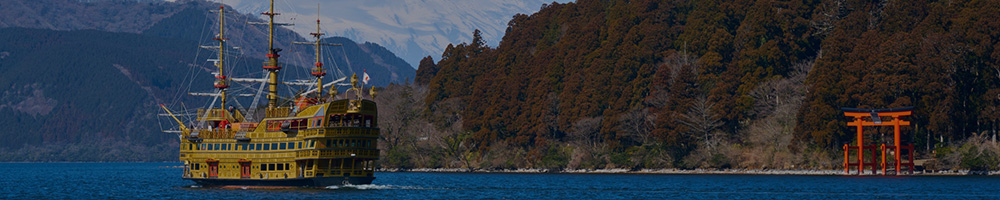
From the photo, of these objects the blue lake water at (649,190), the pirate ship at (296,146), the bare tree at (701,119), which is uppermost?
the bare tree at (701,119)

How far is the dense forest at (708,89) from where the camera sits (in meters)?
93.6

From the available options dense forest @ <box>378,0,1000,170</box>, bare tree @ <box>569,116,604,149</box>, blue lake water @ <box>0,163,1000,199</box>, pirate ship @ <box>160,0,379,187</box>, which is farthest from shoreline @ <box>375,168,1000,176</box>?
pirate ship @ <box>160,0,379,187</box>

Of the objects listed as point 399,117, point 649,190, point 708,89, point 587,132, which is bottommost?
point 649,190

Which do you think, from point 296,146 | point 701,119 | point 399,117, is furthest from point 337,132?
point 399,117

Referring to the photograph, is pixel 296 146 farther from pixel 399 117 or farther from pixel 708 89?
pixel 399 117

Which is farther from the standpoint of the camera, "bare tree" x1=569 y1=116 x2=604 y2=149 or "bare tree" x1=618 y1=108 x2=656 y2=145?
"bare tree" x1=569 y1=116 x2=604 y2=149

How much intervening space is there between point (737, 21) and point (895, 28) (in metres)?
19.2

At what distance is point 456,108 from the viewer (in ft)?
Answer: 465

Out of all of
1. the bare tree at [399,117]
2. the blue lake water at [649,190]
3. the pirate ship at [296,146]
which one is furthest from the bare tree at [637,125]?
the pirate ship at [296,146]

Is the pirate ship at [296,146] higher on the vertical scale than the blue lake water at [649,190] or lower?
higher

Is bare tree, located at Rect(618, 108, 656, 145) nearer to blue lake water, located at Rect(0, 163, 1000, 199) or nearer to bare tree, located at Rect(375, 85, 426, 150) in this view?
blue lake water, located at Rect(0, 163, 1000, 199)

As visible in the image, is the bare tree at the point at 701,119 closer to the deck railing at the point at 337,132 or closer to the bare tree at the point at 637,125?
the bare tree at the point at 637,125

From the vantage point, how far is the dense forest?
9356 cm

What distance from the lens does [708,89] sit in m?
110
